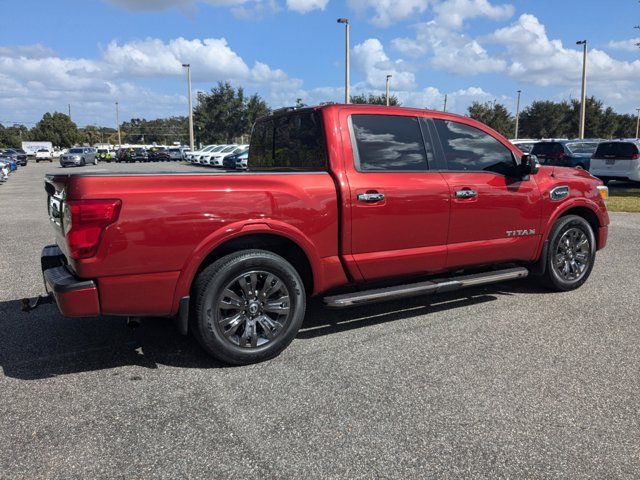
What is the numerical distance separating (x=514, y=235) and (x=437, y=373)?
2.09 metres

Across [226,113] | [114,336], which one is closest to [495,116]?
[226,113]

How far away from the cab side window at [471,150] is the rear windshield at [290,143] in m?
1.19

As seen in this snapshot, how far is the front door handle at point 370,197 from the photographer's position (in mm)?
4324

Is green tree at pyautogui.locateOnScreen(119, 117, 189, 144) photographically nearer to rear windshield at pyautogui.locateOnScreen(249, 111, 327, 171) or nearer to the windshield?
the windshield

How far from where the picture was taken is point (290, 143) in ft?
16.1

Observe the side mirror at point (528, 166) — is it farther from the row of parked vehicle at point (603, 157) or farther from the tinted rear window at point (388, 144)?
the row of parked vehicle at point (603, 157)

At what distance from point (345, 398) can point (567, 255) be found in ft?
11.7

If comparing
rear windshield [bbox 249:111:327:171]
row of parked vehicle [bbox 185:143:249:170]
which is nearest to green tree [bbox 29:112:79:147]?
row of parked vehicle [bbox 185:143:249:170]

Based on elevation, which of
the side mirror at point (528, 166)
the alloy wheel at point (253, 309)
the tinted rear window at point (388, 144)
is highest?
the tinted rear window at point (388, 144)

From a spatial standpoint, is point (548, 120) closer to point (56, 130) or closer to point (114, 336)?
point (114, 336)

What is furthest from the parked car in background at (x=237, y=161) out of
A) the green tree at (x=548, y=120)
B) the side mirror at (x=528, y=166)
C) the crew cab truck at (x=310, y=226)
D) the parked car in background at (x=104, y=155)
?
the green tree at (x=548, y=120)

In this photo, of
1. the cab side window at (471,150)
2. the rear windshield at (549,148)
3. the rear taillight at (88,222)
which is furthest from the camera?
the rear windshield at (549,148)

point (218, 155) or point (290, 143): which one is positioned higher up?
point (218, 155)

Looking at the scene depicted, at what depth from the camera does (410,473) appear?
2689 mm
